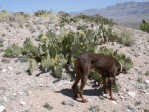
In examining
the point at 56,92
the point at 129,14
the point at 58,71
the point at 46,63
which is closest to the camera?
the point at 56,92

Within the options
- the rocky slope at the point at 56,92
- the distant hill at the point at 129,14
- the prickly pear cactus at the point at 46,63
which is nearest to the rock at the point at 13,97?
the rocky slope at the point at 56,92

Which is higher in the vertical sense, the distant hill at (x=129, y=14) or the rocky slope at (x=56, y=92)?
the distant hill at (x=129, y=14)

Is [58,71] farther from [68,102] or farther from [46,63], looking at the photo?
[68,102]

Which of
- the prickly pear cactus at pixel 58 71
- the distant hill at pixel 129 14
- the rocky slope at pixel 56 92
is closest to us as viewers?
the rocky slope at pixel 56 92

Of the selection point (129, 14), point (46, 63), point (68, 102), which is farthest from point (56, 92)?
point (129, 14)

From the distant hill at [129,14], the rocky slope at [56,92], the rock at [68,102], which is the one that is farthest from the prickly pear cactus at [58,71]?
the distant hill at [129,14]

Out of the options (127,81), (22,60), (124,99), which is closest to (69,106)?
(124,99)

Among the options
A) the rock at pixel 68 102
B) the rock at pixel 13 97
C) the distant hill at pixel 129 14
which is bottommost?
the rock at pixel 68 102

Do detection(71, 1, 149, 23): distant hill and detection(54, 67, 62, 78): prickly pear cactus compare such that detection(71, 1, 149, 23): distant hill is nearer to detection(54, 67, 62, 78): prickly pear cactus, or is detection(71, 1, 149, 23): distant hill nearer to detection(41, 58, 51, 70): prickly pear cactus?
detection(41, 58, 51, 70): prickly pear cactus

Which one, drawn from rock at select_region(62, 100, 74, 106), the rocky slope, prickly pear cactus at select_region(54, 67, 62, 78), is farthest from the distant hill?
rock at select_region(62, 100, 74, 106)

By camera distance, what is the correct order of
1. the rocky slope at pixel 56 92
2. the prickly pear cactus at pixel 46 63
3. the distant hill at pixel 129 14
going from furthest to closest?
the distant hill at pixel 129 14
the prickly pear cactus at pixel 46 63
the rocky slope at pixel 56 92

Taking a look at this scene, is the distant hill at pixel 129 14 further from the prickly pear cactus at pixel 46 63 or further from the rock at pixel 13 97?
the rock at pixel 13 97

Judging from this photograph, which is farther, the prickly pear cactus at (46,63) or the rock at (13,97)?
the prickly pear cactus at (46,63)

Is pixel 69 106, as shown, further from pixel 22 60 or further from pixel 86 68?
pixel 22 60
